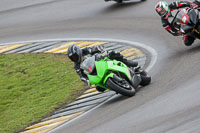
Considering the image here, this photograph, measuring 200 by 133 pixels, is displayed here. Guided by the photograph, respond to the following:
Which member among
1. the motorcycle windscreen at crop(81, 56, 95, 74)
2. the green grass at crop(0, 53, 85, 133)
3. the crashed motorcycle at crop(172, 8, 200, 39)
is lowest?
the green grass at crop(0, 53, 85, 133)

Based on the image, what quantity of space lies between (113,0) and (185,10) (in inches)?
354

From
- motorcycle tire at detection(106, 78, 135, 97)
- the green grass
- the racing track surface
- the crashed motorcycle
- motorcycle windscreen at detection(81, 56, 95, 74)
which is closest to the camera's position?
the racing track surface

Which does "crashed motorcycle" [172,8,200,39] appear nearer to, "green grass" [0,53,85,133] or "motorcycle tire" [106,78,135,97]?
"motorcycle tire" [106,78,135,97]

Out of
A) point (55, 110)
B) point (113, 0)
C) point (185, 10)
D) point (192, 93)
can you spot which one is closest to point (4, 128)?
point (55, 110)

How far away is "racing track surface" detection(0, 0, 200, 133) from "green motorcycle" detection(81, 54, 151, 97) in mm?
270

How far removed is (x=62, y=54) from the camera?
54.1 feet

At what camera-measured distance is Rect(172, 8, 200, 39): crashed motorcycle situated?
1215cm


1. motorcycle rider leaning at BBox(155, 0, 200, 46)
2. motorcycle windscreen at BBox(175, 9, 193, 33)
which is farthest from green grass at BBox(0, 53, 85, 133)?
motorcycle windscreen at BBox(175, 9, 193, 33)

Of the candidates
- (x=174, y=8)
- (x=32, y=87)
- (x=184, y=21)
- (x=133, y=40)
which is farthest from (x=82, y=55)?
(x=133, y=40)

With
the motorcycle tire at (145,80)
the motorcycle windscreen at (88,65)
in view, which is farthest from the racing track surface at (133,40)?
the motorcycle windscreen at (88,65)

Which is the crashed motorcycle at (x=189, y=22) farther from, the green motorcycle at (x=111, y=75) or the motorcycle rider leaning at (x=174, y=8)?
the green motorcycle at (x=111, y=75)

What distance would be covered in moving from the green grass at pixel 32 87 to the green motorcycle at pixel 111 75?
6.55ft

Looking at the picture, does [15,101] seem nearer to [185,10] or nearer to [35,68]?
[35,68]

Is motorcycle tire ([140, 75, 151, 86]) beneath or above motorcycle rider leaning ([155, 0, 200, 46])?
beneath
